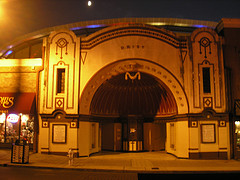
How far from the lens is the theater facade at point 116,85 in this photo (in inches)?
744

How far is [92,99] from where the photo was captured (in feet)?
65.7

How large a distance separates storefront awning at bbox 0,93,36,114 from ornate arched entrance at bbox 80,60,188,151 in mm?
3935

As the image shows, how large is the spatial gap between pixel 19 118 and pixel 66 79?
5.42 metres

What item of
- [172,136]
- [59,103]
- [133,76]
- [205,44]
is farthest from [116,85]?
[205,44]

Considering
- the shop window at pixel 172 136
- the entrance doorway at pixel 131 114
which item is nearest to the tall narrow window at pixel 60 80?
the entrance doorway at pixel 131 114

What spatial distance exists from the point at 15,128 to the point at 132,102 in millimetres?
9966

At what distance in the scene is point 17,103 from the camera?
2011 centimetres

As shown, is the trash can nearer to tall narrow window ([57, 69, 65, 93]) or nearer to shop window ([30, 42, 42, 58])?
tall narrow window ([57, 69, 65, 93])

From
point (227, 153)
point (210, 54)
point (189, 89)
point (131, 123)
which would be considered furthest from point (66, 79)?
point (227, 153)

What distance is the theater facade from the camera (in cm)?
1891

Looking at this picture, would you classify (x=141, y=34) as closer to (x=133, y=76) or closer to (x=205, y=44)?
(x=133, y=76)

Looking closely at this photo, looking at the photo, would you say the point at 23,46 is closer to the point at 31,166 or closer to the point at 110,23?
the point at 110,23

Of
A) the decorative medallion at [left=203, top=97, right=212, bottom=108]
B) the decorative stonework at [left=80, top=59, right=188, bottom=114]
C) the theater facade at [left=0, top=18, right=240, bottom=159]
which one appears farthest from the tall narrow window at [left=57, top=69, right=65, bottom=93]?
the decorative medallion at [left=203, top=97, right=212, bottom=108]

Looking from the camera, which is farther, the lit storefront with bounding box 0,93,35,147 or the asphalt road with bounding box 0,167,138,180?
the lit storefront with bounding box 0,93,35,147
